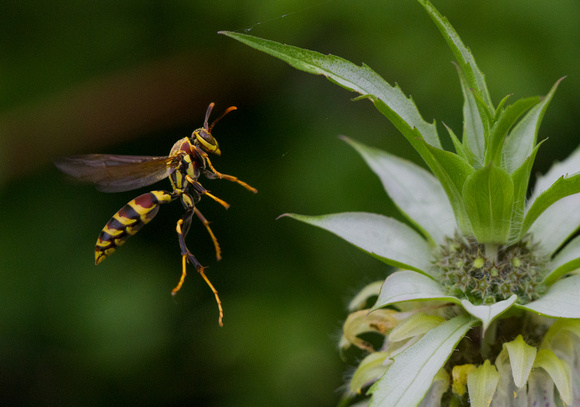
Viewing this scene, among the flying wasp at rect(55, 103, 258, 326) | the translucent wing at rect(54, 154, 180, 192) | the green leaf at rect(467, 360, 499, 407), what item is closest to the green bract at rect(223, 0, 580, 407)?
the green leaf at rect(467, 360, 499, 407)

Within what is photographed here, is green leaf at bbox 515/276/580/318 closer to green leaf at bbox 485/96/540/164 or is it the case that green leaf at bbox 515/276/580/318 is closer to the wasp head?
green leaf at bbox 485/96/540/164

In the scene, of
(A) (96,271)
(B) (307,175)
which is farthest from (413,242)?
(A) (96,271)

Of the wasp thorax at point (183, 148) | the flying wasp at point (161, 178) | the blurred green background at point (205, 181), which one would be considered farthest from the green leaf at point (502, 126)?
the blurred green background at point (205, 181)

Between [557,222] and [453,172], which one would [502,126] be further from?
[557,222]

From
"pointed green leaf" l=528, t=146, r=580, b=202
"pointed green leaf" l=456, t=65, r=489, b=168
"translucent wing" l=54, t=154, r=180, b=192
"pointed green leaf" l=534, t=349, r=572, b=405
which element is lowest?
"pointed green leaf" l=534, t=349, r=572, b=405

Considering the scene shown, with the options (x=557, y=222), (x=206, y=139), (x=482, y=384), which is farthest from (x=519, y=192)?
(x=206, y=139)

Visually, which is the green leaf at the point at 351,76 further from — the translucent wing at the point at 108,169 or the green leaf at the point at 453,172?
the translucent wing at the point at 108,169
